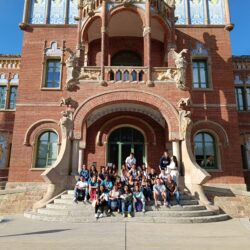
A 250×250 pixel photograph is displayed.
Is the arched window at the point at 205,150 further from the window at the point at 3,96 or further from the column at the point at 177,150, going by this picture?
the window at the point at 3,96

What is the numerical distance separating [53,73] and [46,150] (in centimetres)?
471

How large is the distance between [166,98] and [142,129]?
10.5ft

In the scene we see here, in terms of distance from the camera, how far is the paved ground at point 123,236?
5.53m

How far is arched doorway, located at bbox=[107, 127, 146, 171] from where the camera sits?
14938mm

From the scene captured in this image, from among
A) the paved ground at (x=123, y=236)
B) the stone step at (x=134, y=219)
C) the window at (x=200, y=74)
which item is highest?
the window at (x=200, y=74)

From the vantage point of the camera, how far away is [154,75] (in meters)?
13.0

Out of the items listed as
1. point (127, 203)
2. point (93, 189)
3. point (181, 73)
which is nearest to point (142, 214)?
point (127, 203)

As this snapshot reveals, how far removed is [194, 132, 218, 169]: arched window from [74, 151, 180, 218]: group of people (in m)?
4.23

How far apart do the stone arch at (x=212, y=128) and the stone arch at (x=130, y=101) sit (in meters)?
3.10

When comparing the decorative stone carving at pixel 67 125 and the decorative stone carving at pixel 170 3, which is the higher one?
the decorative stone carving at pixel 170 3

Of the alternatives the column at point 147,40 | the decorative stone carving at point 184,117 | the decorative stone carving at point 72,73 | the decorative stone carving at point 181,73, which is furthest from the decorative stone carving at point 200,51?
the decorative stone carving at point 72,73

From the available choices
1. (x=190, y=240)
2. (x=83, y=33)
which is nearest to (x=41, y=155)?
(x=83, y=33)

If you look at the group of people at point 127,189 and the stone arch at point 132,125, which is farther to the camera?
the stone arch at point 132,125

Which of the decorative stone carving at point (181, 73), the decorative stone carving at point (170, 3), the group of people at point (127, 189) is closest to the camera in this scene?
the group of people at point (127, 189)
